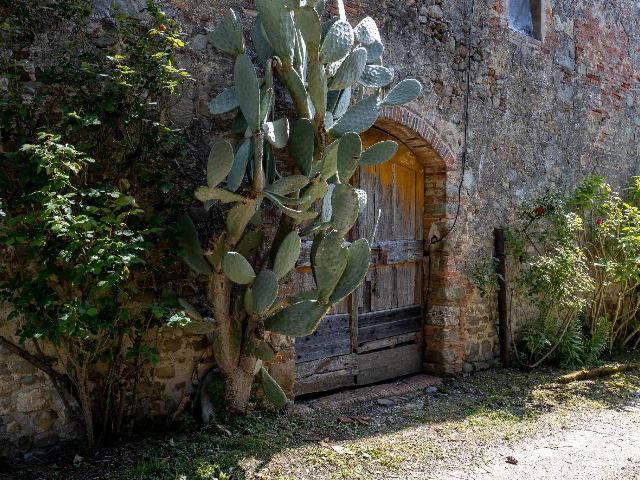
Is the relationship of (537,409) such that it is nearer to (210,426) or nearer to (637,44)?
(210,426)

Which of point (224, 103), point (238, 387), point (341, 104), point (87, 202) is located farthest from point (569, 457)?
point (87, 202)

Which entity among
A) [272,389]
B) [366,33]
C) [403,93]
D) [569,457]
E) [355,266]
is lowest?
[569,457]

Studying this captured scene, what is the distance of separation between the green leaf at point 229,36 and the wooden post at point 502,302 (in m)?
3.36

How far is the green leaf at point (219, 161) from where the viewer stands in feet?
10.2

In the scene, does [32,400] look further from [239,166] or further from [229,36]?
[229,36]

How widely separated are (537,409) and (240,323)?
2552mm

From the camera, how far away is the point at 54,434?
3408 mm

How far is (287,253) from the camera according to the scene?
3430 millimetres

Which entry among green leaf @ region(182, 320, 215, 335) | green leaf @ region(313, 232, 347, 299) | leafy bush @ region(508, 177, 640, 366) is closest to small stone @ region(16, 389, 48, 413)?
green leaf @ region(182, 320, 215, 335)

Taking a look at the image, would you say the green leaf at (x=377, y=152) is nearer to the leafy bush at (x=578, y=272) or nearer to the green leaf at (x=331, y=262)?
the green leaf at (x=331, y=262)

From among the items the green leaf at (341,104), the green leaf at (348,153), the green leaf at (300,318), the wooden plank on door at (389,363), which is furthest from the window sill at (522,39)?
the green leaf at (300,318)

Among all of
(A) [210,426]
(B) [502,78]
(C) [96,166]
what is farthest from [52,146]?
(B) [502,78]

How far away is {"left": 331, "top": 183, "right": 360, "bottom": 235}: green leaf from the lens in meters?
3.38

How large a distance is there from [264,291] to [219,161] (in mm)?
763
